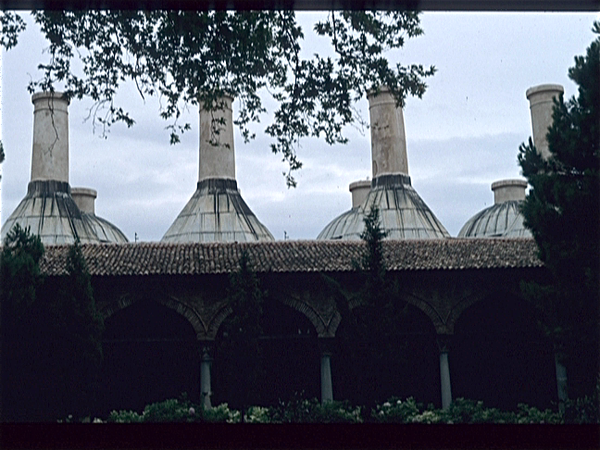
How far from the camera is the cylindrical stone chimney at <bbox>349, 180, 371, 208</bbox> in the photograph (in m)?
7.08

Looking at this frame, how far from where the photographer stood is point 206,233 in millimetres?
14086

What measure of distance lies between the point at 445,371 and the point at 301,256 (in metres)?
3.02

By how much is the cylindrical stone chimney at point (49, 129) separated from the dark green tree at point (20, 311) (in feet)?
1.98

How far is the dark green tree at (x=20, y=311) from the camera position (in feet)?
18.9

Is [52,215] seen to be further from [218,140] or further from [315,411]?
[315,411]

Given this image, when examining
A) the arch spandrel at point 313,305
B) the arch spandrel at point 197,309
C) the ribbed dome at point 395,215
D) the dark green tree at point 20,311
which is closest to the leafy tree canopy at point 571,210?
the ribbed dome at point 395,215

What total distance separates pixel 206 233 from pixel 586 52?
382 inches

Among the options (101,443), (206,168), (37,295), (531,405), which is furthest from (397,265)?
(101,443)

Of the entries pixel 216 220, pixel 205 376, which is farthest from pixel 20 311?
pixel 216 220

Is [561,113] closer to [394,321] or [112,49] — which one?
[394,321]

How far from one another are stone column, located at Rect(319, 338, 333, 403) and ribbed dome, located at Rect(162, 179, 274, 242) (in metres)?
1.94

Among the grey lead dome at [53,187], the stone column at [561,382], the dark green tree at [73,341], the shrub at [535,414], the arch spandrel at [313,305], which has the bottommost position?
the shrub at [535,414]

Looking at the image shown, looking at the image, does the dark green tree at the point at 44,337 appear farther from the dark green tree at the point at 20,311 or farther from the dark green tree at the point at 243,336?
the dark green tree at the point at 243,336

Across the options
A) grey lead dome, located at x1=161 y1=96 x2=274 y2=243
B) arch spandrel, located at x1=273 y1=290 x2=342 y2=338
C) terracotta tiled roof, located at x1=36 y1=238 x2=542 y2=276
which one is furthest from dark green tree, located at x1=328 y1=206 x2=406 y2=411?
arch spandrel, located at x1=273 y1=290 x2=342 y2=338
